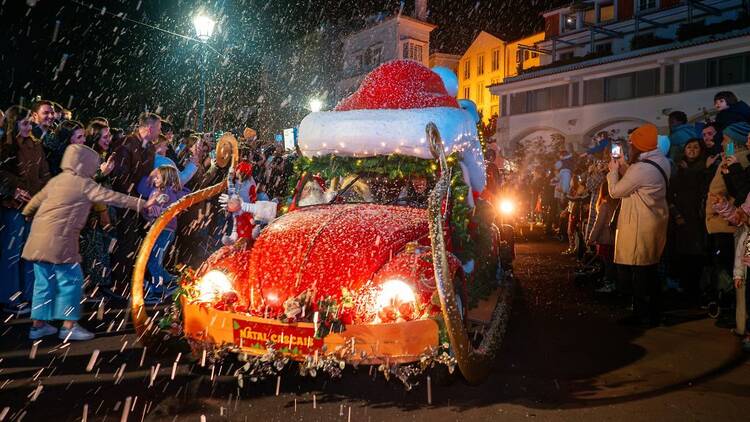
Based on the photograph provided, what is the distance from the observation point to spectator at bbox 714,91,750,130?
777cm

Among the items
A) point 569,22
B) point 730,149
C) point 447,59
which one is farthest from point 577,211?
point 447,59

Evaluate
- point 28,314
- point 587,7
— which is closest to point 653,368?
point 28,314

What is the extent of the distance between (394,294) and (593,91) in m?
36.1

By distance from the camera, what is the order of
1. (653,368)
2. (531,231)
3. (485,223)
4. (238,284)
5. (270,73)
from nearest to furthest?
(238,284) → (653,368) → (485,223) → (531,231) → (270,73)

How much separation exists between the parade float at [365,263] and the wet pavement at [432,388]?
0.87ft

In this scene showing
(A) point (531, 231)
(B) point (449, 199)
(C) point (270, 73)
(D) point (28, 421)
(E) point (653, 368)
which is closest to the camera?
(D) point (28, 421)

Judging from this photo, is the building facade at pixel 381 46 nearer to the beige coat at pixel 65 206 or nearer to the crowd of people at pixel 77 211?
the crowd of people at pixel 77 211

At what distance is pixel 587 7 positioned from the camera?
1656 inches

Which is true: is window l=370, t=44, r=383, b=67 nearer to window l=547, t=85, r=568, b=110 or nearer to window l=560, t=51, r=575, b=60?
window l=547, t=85, r=568, b=110

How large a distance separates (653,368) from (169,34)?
60.2ft

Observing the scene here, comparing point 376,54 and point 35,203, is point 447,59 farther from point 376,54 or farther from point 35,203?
point 35,203

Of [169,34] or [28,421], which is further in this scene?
[169,34]

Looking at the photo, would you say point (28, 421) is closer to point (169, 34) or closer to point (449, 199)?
point (449, 199)

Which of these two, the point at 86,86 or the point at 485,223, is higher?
the point at 86,86
